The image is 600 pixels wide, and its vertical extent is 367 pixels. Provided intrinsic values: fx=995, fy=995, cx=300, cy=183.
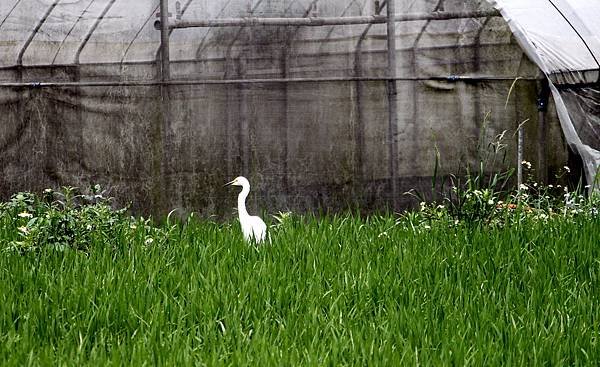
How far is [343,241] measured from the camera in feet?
16.6

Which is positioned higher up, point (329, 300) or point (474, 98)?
point (474, 98)

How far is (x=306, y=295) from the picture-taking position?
3.87 m

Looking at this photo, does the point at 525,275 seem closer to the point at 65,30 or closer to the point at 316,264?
the point at 316,264

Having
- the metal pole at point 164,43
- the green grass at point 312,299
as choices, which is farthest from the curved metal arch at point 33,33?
the green grass at point 312,299

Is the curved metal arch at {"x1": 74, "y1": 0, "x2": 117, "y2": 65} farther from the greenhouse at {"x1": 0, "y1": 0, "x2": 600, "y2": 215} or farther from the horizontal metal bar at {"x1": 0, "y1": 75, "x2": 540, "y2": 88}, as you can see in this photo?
the horizontal metal bar at {"x1": 0, "y1": 75, "x2": 540, "y2": 88}

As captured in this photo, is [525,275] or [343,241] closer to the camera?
[525,275]

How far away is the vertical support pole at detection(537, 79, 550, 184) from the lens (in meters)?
7.49

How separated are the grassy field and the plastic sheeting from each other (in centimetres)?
227

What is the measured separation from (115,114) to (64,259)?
3087mm

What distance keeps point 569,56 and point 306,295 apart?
4.58 metres

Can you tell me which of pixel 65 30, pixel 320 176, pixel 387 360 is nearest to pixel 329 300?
pixel 387 360

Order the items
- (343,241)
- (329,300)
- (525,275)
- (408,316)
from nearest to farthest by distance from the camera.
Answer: (408,316) → (329,300) → (525,275) → (343,241)

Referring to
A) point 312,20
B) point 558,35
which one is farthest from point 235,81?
point 558,35

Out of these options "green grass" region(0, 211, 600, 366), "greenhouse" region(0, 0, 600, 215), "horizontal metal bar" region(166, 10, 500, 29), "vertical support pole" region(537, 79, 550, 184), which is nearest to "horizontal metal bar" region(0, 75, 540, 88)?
"greenhouse" region(0, 0, 600, 215)
